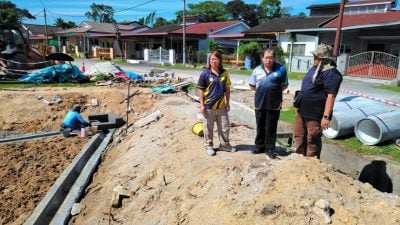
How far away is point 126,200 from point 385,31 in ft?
66.8

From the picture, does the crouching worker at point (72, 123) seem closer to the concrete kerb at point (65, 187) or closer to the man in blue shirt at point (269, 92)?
the concrete kerb at point (65, 187)

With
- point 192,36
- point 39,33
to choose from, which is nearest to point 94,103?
point 192,36

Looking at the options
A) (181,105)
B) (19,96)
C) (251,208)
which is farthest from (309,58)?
(251,208)

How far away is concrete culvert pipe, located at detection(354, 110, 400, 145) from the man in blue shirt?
7.11 feet

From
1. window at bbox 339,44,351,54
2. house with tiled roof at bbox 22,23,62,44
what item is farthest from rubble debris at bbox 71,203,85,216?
house with tiled roof at bbox 22,23,62,44

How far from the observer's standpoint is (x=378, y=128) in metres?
6.50

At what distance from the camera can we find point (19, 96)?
12.7 meters

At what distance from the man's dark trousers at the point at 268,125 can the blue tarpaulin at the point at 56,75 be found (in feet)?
43.8

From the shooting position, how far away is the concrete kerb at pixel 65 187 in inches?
215

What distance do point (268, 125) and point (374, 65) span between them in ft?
55.3

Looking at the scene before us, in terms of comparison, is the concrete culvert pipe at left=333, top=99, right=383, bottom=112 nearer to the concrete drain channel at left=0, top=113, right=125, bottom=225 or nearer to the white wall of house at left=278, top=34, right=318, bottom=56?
the concrete drain channel at left=0, top=113, right=125, bottom=225

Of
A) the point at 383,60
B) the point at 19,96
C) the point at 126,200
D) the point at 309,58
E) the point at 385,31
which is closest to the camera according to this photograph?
the point at 126,200

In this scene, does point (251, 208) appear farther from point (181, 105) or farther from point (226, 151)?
point (181, 105)

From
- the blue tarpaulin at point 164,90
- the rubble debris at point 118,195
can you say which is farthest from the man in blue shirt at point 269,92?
the blue tarpaulin at point 164,90
